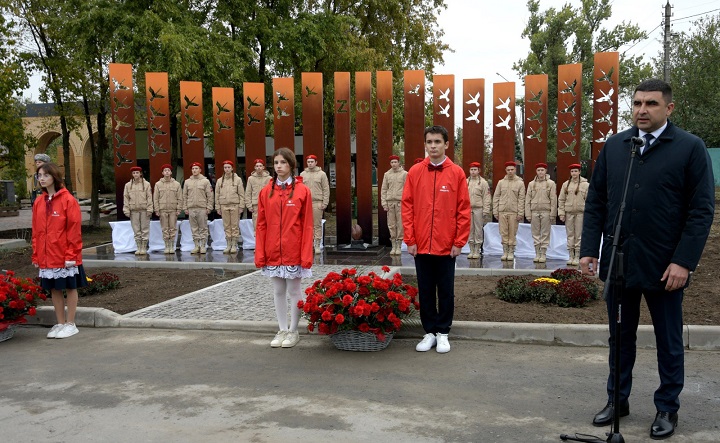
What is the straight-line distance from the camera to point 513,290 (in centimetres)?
782

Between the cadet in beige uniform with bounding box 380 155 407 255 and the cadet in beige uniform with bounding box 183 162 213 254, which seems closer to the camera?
the cadet in beige uniform with bounding box 380 155 407 255

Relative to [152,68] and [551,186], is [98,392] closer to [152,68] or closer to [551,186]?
[551,186]

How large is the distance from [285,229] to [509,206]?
7.17 metres

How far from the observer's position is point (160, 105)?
48.0 feet

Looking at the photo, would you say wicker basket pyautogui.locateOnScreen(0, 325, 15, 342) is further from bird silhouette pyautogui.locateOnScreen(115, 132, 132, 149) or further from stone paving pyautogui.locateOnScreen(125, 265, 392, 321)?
bird silhouette pyautogui.locateOnScreen(115, 132, 132, 149)

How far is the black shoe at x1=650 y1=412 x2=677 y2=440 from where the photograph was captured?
3867 mm

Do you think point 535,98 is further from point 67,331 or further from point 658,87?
point 67,331

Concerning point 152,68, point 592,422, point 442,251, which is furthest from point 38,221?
point 152,68

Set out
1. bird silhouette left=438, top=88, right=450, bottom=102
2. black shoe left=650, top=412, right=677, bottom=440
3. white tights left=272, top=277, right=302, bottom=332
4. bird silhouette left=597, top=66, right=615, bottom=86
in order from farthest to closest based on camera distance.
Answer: bird silhouette left=438, top=88, right=450, bottom=102 < bird silhouette left=597, top=66, right=615, bottom=86 < white tights left=272, top=277, right=302, bottom=332 < black shoe left=650, top=412, right=677, bottom=440

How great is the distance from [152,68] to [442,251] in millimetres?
14305

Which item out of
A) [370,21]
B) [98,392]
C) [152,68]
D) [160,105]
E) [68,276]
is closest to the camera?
[98,392]

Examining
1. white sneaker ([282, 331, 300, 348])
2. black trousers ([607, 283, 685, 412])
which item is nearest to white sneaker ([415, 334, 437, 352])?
white sneaker ([282, 331, 300, 348])

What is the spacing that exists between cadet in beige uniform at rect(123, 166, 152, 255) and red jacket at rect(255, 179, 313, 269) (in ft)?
27.7

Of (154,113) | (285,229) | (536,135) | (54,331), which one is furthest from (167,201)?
(285,229)
